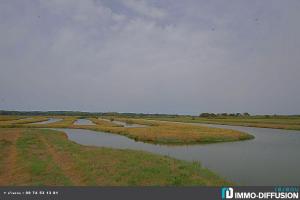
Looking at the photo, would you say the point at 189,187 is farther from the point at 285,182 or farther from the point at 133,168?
the point at 285,182

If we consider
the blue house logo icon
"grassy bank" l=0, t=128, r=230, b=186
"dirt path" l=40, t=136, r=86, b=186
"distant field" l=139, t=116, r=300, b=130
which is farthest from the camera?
"distant field" l=139, t=116, r=300, b=130

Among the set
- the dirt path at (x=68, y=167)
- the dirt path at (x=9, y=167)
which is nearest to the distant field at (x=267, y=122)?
the dirt path at (x=68, y=167)

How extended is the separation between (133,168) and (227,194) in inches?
245

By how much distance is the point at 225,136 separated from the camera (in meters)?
35.4

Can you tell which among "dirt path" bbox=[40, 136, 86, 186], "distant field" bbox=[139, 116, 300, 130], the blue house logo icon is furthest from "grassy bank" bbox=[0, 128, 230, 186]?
"distant field" bbox=[139, 116, 300, 130]

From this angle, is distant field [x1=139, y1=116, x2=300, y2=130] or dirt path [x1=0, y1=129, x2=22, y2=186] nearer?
dirt path [x1=0, y1=129, x2=22, y2=186]

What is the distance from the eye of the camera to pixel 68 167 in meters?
15.5

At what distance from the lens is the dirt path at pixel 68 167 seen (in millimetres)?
12812

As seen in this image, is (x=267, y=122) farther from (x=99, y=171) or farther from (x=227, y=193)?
(x=227, y=193)

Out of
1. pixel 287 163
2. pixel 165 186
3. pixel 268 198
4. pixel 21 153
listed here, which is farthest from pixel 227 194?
pixel 21 153

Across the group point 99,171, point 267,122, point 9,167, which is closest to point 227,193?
point 99,171

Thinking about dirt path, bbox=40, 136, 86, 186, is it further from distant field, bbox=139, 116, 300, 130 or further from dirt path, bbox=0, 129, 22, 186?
distant field, bbox=139, 116, 300, 130

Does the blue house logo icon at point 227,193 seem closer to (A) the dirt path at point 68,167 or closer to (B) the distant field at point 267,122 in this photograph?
(A) the dirt path at point 68,167

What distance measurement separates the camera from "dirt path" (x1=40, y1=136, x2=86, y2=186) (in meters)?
12.8
